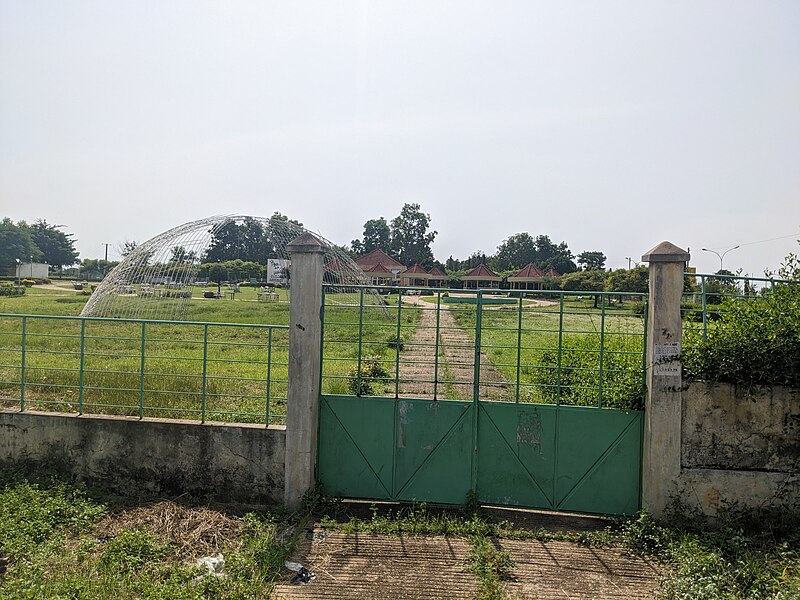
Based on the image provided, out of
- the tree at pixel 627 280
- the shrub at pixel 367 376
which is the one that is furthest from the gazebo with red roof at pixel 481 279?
the shrub at pixel 367 376

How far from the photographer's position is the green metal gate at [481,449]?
21.6ft

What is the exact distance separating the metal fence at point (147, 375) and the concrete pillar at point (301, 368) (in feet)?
1.01

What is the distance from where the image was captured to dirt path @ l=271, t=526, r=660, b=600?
5094 millimetres

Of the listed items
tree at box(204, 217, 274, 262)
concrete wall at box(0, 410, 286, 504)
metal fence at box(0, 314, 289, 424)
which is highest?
tree at box(204, 217, 274, 262)

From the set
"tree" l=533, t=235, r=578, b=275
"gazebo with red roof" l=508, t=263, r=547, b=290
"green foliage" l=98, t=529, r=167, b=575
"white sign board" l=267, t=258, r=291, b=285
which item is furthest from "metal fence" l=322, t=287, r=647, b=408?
"tree" l=533, t=235, r=578, b=275

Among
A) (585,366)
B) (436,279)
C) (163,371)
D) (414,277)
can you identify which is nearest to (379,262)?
(414,277)

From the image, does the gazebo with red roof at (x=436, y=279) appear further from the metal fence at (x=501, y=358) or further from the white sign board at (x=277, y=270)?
the metal fence at (x=501, y=358)

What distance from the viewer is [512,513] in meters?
6.68

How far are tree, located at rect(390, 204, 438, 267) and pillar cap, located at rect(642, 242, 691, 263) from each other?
74230mm

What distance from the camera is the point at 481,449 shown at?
674 cm

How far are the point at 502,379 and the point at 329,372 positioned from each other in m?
4.58

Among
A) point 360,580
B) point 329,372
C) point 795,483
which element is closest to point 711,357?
point 795,483

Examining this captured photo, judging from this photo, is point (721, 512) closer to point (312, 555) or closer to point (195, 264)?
point (312, 555)

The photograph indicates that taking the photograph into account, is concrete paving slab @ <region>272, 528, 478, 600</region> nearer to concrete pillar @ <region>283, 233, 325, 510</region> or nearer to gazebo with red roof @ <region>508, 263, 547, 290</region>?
concrete pillar @ <region>283, 233, 325, 510</region>
